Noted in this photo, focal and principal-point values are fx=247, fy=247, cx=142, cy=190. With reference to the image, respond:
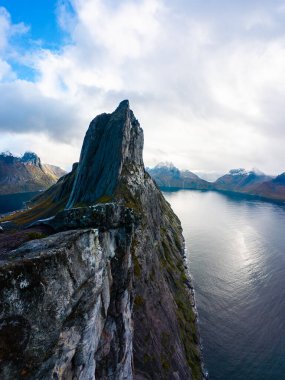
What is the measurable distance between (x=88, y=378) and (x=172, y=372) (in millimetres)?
31039

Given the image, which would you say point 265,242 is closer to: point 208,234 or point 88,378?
point 208,234

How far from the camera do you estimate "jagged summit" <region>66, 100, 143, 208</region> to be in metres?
77.7

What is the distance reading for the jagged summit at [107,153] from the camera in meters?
77.7

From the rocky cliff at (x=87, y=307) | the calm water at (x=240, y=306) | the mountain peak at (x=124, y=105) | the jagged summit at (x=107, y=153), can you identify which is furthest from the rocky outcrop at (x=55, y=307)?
the mountain peak at (x=124, y=105)

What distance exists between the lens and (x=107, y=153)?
87.7m

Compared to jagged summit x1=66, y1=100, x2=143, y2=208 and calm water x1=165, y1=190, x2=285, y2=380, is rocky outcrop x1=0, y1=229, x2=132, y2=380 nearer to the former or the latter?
jagged summit x1=66, y1=100, x2=143, y2=208

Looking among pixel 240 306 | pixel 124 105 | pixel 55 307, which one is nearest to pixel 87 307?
pixel 55 307

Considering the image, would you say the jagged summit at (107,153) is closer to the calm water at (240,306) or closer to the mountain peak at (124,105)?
the mountain peak at (124,105)

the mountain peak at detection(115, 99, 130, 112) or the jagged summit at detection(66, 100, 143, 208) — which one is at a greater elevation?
the mountain peak at detection(115, 99, 130, 112)

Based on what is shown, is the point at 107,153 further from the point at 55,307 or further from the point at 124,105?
the point at 55,307

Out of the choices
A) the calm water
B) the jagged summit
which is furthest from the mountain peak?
the calm water

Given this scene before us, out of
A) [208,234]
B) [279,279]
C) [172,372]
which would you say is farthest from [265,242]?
[172,372]

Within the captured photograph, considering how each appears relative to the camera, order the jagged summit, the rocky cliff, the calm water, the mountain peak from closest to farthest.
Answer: the rocky cliff → the calm water → the jagged summit → the mountain peak

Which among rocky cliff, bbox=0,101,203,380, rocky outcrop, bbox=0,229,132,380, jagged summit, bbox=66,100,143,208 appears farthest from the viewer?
jagged summit, bbox=66,100,143,208
